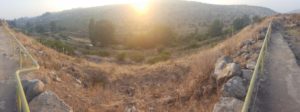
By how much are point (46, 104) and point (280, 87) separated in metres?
6.19

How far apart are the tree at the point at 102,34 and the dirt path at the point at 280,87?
73.3 m

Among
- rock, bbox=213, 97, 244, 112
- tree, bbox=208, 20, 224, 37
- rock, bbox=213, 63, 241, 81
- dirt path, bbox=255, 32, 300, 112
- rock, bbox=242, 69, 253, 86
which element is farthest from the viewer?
tree, bbox=208, 20, 224, 37

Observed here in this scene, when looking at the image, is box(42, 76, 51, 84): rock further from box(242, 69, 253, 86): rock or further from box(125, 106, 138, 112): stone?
box(242, 69, 253, 86): rock

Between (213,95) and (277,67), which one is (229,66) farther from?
(277,67)

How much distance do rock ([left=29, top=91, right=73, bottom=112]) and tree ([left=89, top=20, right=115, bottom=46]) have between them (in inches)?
3006

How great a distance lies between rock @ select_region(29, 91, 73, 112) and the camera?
25.2 feet

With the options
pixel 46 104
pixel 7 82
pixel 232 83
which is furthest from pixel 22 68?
pixel 232 83

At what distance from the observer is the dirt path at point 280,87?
7375 millimetres

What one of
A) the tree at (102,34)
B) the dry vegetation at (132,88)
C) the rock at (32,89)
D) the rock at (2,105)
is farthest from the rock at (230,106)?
the tree at (102,34)

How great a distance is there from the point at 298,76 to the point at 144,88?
25.4 ft

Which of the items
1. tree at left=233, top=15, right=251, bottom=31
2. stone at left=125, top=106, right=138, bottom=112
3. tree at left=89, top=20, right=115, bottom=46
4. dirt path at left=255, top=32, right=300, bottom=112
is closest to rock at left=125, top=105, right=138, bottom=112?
stone at left=125, top=106, right=138, bottom=112

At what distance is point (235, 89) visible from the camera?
8.62 metres

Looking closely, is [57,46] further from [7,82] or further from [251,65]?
[251,65]

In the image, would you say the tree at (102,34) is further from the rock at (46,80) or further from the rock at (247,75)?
the rock at (247,75)
